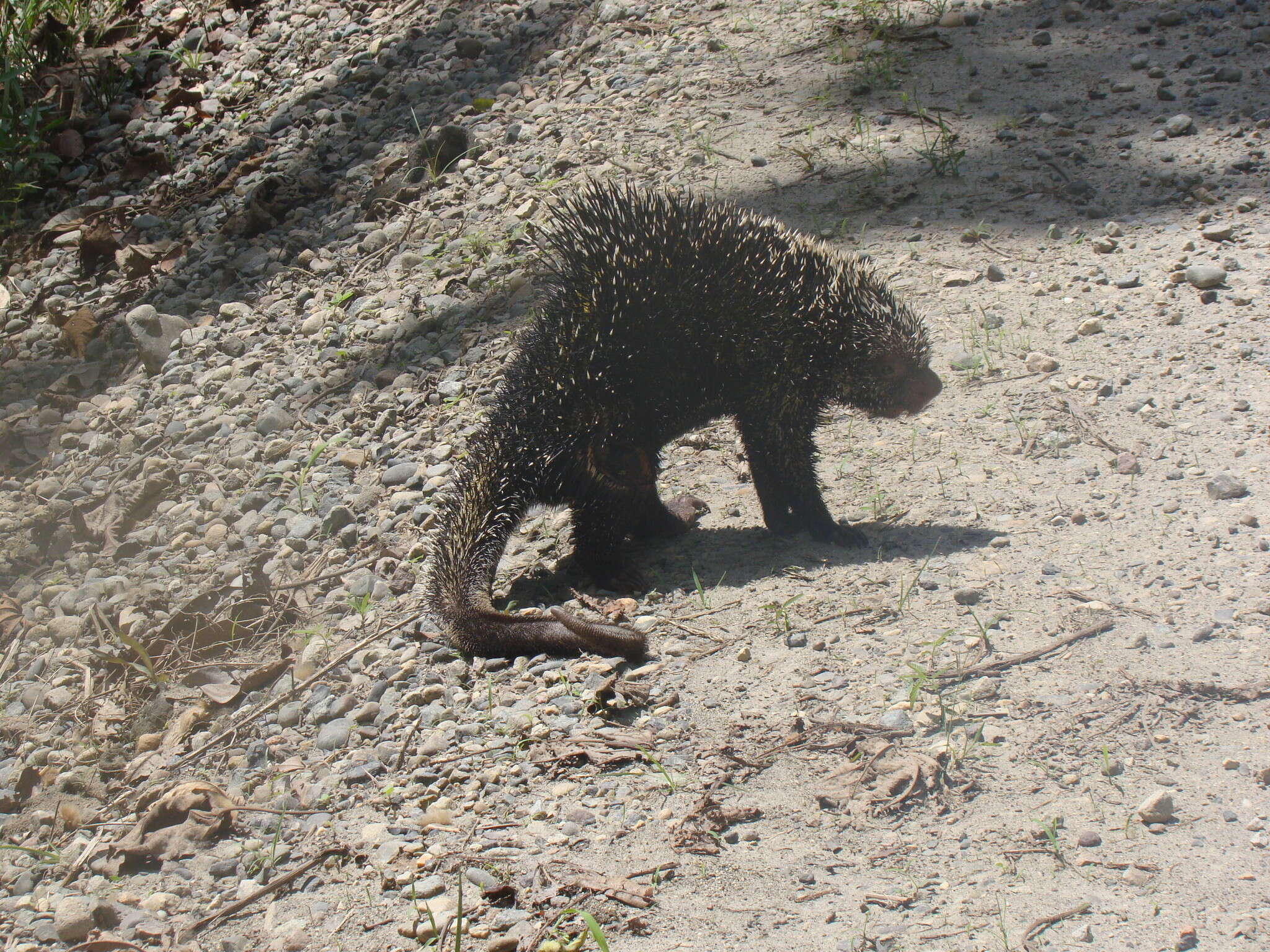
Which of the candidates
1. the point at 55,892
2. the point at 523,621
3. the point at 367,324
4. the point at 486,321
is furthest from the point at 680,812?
the point at 367,324

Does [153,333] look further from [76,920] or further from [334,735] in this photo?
[76,920]

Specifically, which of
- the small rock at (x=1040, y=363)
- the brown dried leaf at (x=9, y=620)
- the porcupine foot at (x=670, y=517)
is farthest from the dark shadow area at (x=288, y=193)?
the small rock at (x=1040, y=363)

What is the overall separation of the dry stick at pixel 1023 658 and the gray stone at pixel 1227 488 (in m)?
0.96

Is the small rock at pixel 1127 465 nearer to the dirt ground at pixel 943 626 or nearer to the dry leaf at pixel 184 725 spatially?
the dirt ground at pixel 943 626

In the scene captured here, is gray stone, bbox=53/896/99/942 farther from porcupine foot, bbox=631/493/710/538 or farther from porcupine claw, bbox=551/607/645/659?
porcupine foot, bbox=631/493/710/538

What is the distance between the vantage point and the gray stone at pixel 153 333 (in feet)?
24.0

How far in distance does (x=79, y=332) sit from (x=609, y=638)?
5.73m

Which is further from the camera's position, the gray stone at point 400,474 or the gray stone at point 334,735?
the gray stone at point 400,474

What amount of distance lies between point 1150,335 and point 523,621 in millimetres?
3472

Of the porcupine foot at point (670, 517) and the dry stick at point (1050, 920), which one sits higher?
the dry stick at point (1050, 920)

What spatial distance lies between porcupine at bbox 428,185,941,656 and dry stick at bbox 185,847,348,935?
103 centimetres

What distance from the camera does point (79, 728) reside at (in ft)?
15.1

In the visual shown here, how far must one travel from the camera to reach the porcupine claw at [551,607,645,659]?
4.00 meters

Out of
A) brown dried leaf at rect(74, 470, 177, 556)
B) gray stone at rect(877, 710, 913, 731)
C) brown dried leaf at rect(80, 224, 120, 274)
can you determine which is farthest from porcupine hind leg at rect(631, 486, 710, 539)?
brown dried leaf at rect(80, 224, 120, 274)
